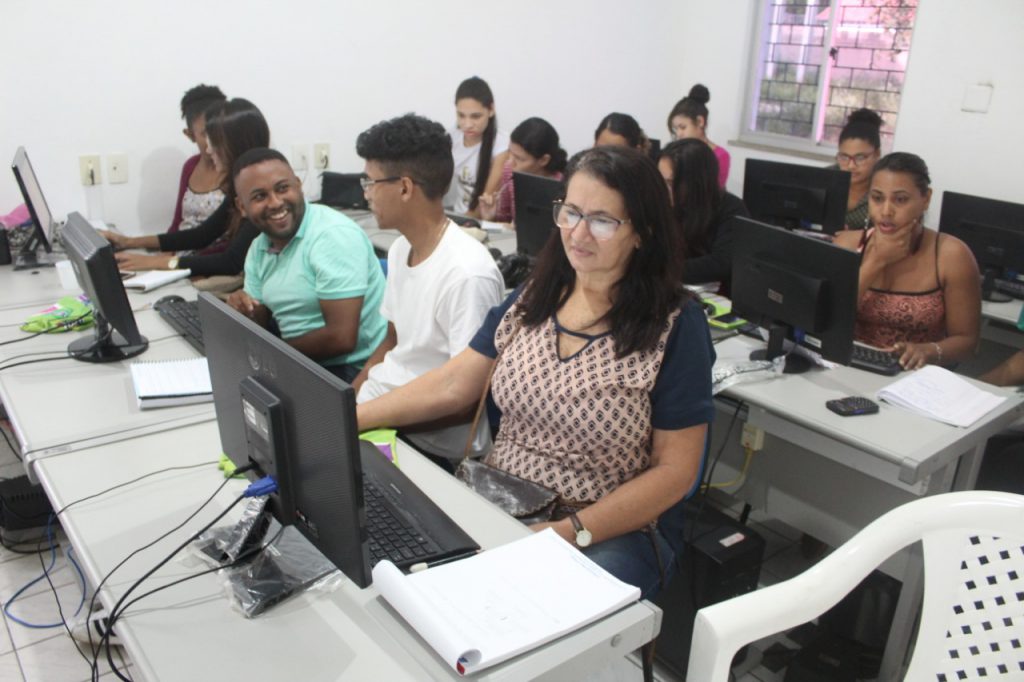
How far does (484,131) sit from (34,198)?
2.19 m

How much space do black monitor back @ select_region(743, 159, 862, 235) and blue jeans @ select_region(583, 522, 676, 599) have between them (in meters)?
2.22

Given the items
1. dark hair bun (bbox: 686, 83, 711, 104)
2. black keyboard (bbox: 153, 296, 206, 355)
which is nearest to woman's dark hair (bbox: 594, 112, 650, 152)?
dark hair bun (bbox: 686, 83, 711, 104)

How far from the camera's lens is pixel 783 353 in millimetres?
2293

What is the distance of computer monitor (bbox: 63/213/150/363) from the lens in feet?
6.23

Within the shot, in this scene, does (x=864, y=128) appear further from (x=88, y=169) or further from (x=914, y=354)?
(x=88, y=169)

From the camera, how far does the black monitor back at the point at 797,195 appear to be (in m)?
3.30

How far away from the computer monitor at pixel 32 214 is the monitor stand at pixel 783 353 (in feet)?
8.43

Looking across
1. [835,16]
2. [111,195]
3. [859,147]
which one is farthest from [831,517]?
[835,16]

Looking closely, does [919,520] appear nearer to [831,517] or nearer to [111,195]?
[831,517]

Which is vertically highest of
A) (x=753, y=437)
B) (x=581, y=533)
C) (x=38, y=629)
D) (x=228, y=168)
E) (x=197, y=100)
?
(x=197, y=100)

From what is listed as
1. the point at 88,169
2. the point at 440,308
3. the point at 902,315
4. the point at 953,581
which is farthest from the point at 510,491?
the point at 88,169

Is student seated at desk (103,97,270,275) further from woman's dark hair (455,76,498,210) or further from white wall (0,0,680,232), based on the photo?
woman's dark hair (455,76,498,210)

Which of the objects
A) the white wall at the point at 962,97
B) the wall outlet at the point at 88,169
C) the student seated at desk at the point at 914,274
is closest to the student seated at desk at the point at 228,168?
the wall outlet at the point at 88,169

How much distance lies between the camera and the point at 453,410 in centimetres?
181
